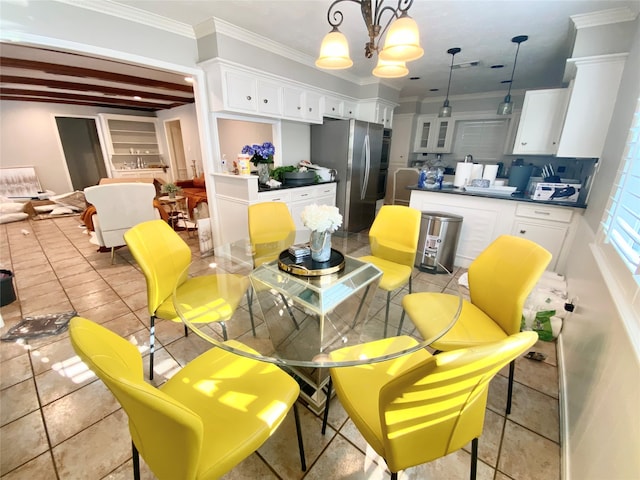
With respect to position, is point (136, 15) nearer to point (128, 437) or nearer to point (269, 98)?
point (269, 98)

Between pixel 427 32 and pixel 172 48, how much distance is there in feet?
8.55

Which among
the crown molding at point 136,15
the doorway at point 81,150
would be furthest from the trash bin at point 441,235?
the doorway at point 81,150

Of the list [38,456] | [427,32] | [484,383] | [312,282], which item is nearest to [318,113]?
[427,32]

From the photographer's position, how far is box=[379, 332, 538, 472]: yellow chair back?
2.10 ft

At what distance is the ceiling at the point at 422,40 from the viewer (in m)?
2.23

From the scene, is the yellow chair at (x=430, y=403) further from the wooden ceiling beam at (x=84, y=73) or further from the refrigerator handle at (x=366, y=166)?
the wooden ceiling beam at (x=84, y=73)

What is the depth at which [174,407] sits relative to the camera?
1.90 ft

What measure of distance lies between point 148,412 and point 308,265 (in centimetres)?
103

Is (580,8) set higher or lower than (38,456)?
higher

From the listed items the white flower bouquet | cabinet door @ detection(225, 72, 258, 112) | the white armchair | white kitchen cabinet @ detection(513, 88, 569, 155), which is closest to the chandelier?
the white flower bouquet

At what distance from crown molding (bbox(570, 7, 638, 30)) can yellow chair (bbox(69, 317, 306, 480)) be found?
142 inches

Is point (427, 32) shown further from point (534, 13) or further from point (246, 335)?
point (246, 335)

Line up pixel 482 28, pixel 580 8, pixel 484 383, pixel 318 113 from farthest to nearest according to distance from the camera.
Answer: pixel 318 113 < pixel 482 28 < pixel 580 8 < pixel 484 383

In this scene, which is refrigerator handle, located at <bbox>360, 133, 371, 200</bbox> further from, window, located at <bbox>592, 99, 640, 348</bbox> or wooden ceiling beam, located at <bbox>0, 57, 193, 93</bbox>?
wooden ceiling beam, located at <bbox>0, 57, 193, 93</bbox>
